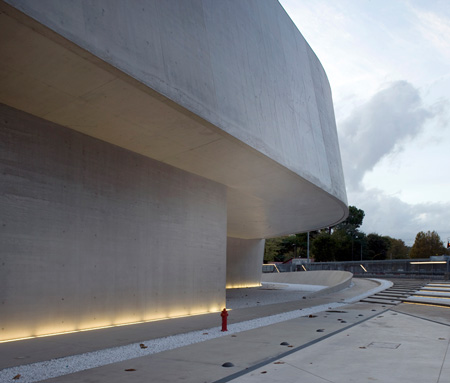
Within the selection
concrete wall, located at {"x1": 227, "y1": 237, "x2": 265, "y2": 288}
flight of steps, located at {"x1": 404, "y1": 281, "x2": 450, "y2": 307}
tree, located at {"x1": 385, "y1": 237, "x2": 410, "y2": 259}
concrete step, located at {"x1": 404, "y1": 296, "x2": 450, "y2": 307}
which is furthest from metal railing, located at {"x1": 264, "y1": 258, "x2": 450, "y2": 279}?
tree, located at {"x1": 385, "y1": 237, "x2": 410, "y2": 259}

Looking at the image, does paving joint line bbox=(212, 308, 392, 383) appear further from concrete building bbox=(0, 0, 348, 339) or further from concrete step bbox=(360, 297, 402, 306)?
concrete step bbox=(360, 297, 402, 306)

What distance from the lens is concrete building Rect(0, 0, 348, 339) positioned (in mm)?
5652

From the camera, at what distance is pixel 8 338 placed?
6.21m

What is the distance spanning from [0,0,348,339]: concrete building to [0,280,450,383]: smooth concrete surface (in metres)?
1.66

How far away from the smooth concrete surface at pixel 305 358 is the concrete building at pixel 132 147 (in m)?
1.66

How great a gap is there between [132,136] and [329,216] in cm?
1285

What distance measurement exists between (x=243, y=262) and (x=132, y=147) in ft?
60.9

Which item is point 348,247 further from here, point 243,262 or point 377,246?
point 243,262

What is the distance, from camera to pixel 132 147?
8633mm

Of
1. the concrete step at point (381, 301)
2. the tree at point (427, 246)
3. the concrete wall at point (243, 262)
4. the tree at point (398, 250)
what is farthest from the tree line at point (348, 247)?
the concrete step at point (381, 301)

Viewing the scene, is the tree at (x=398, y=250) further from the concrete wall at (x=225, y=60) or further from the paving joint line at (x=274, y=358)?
the paving joint line at (x=274, y=358)

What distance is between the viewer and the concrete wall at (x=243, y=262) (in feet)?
82.7

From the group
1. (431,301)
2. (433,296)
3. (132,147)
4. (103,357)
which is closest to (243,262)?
(433,296)

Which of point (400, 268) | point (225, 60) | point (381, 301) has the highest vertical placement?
→ point (225, 60)
